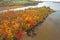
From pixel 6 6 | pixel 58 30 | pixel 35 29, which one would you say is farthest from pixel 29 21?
pixel 6 6

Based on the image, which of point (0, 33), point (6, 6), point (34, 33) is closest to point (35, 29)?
point (34, 33)

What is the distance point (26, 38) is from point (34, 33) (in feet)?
3.48

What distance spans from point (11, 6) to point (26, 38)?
20.4 ft

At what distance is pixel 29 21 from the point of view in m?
10.3

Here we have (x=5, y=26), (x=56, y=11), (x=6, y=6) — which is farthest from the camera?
(x=56, y=11)

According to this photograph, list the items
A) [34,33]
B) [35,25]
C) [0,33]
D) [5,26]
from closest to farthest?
1. [0,33]
2. [5,26]
3. [34,33]
4. [35,25]

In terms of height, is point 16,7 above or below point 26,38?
below

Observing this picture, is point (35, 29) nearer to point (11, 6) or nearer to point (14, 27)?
point (14, 27)

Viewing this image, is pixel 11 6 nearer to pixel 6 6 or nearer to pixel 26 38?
pixel 6 6

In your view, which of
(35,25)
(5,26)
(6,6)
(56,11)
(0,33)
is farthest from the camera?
(56,11)

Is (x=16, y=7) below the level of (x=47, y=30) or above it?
below

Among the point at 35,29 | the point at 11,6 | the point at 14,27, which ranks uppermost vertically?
the point at 14,27

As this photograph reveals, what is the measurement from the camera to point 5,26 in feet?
27.8

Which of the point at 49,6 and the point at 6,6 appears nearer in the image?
the point at 6,6
